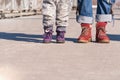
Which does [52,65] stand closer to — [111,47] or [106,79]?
[106,79]

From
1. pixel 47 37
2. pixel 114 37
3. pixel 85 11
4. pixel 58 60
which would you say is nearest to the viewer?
pixel 58 60

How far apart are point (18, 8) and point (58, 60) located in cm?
799

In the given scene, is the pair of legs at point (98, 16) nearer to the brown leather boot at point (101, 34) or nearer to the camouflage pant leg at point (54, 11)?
the brown leather boot at point (101, 34)

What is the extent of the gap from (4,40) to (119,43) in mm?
1230

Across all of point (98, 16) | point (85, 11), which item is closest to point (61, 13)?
point (85, 11)

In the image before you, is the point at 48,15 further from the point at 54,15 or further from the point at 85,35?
the point at 85,35

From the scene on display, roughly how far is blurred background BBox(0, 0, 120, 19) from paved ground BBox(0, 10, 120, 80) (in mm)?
5429

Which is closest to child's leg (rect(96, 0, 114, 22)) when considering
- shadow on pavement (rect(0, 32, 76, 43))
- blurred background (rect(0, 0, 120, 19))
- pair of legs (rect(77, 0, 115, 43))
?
pair of legs (rect(77, 0, 115, 43))

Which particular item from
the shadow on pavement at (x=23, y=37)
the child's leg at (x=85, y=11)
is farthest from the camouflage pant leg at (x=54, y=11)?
the shadow on pavement at (x=23, y=37)

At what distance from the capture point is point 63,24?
417cm

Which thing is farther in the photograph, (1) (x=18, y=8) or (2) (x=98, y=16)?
(1) (x=18, y=8)

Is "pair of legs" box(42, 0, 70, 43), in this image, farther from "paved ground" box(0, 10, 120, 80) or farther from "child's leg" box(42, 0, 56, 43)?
"paved ground" box(0, 10, 120, 80)

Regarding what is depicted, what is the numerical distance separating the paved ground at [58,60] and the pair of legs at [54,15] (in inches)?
4.0

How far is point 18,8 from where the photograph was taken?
35.9 ft
